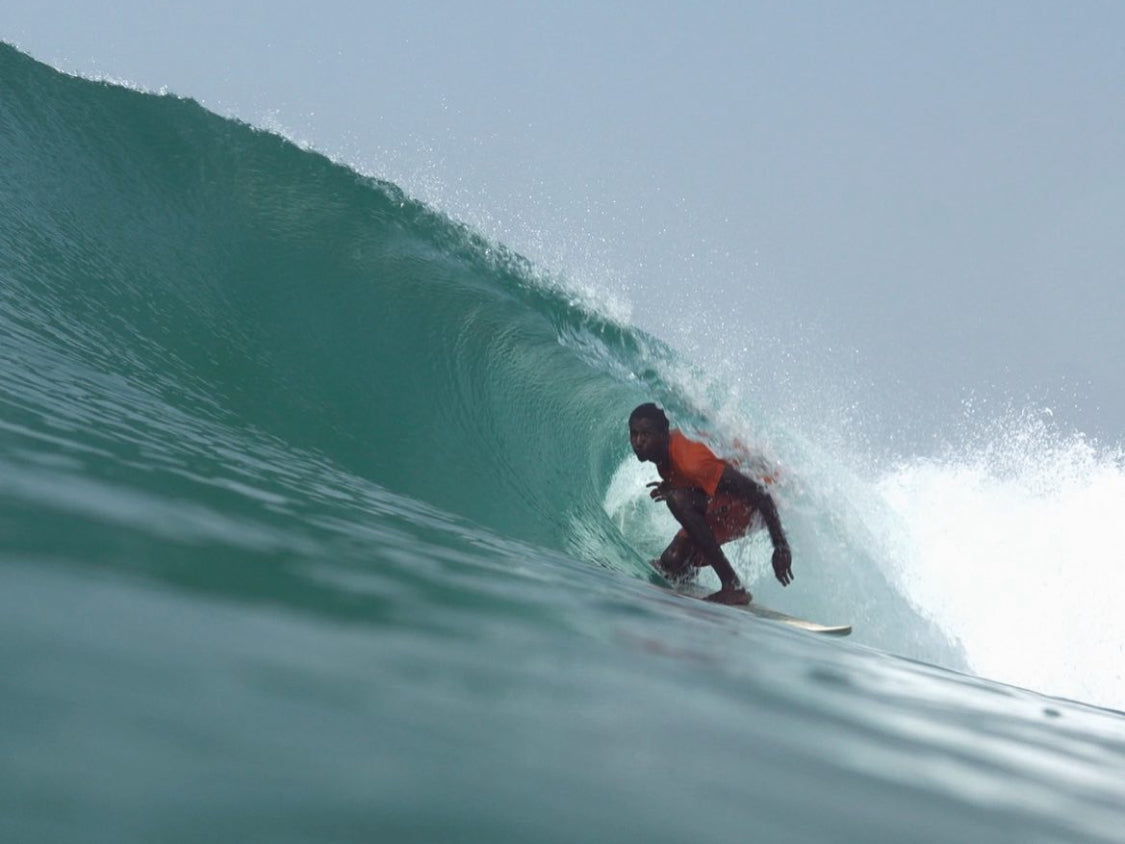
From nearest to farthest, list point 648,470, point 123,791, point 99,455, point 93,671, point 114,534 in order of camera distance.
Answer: point 123,791, point 93,671, point 114,534, point 99,455, point 648,470

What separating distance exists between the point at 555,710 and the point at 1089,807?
0.55 meters

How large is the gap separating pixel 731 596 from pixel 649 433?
86 centimetres

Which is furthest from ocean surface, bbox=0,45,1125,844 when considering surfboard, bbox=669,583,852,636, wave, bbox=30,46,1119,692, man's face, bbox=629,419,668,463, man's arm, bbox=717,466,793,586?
man's arm, bbox=717,466,793,586

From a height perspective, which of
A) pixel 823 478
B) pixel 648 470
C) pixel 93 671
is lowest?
pixel 93 671

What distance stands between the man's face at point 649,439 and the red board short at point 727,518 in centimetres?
47

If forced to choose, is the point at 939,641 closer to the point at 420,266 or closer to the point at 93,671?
the point at 420,266

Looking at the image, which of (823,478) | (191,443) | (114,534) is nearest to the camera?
(114,534)

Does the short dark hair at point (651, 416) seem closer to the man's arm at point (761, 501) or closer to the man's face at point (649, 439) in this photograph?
the man's face at point (649, 439)

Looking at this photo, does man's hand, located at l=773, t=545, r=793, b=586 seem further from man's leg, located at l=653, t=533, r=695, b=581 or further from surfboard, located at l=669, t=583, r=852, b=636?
man's leg, located at l=653, t=533, r=695, b=581

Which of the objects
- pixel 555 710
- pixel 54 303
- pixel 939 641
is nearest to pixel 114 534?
pixel 555 710

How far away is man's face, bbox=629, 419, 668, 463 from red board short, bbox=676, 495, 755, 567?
1.56ft

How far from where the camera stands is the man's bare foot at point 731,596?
4898 mm

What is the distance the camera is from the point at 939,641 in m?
7.44

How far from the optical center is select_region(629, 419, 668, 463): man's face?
5094 millimetres
